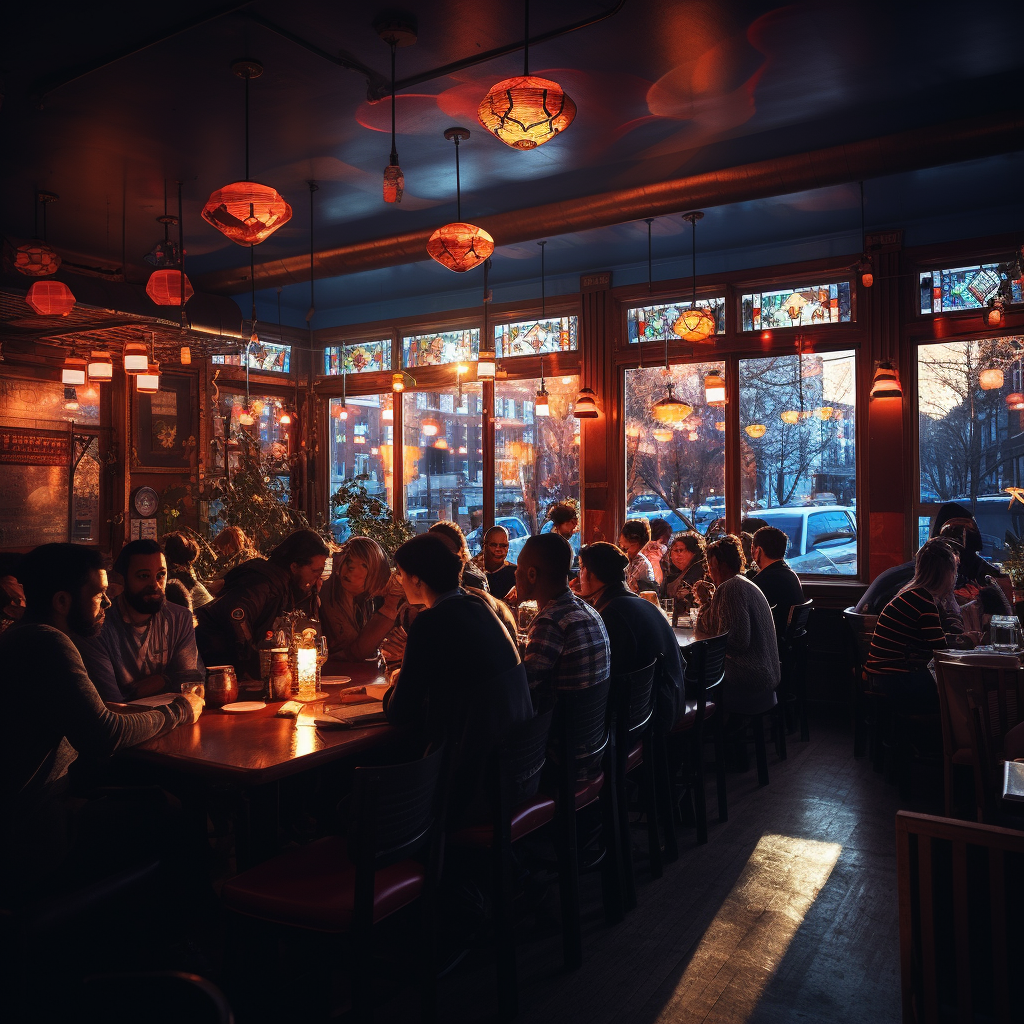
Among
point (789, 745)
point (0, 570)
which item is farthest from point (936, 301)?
point (0, 570)

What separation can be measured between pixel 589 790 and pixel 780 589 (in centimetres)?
298

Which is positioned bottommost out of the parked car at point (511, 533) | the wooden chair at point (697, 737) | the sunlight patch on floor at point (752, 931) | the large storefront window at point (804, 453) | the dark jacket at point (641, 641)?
the sunlight patch on floor at point (752, 931)

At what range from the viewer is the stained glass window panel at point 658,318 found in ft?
26.6

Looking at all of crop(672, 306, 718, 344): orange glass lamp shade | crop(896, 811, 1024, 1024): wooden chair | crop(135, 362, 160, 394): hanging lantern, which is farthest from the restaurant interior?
crop(672, 306, 718, 344): orange glass lamp shade

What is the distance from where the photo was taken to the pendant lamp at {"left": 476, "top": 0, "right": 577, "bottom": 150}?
3283 mm

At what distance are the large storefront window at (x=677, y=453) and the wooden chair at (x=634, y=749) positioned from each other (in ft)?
15.4

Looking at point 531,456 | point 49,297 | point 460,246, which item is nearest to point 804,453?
point 531,456

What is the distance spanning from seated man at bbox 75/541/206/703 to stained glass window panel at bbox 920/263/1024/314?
642 cm

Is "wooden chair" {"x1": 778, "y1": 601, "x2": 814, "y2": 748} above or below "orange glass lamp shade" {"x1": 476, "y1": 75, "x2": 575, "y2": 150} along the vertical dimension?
below

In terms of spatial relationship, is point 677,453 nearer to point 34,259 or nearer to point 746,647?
point 746,647

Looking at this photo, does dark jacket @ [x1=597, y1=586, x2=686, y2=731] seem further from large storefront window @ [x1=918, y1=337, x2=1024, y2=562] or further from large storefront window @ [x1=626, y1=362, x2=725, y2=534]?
large storefront window @ [x1=626, y1=362, x2=725, y2=534]

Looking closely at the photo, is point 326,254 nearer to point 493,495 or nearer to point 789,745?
point 493,495

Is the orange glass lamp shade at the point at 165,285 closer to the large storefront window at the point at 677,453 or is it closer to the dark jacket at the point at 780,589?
the large storefront window at the point at 677,453

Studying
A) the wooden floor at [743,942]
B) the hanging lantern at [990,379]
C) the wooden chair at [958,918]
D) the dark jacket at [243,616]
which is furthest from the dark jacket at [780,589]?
the wooden chair at [958,918]
